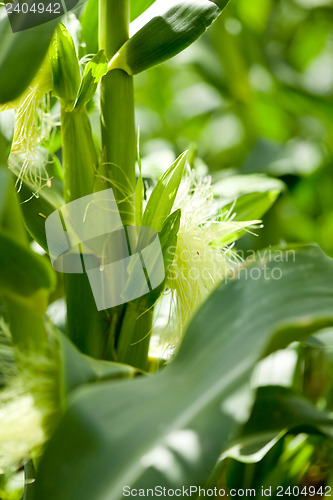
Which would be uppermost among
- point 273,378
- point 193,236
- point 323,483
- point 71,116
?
point 71,116

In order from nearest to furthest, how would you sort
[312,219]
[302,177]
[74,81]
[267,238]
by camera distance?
[74,81], [267,238], [302,177], [312,219]

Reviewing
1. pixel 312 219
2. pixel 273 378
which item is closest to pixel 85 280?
pixel 273 378

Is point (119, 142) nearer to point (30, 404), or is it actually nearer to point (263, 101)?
point (30, 404)

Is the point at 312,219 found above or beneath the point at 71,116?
beneath

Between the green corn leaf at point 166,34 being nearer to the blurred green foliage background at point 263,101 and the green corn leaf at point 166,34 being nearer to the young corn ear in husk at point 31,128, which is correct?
the young corn ear in husk at point 31,128

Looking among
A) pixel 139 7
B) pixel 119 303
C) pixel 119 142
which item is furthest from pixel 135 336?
pixel 139 7

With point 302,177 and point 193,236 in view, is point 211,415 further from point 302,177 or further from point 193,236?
point 302,177

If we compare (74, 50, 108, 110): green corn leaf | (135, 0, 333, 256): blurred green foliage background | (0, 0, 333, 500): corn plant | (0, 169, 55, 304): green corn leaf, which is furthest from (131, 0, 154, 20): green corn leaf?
(135, 0, 333, 256): blurred green foliage background
